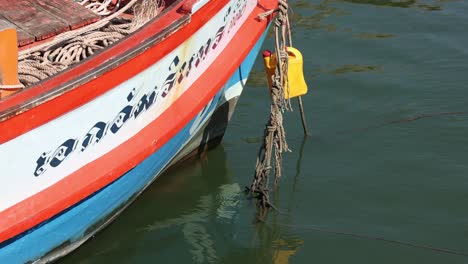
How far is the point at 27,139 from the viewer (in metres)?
3.64

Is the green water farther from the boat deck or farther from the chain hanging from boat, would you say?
the boat deck

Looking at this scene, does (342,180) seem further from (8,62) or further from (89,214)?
(8,62)

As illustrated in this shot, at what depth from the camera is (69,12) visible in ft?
16.0

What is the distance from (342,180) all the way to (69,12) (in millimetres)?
1772

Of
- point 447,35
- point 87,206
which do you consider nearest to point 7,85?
point 87,206

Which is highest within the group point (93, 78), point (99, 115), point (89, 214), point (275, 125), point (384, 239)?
point (93, 78)

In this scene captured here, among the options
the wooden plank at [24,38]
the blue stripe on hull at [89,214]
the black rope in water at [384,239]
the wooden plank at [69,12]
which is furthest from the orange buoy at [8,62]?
the black rope in water at [384,239]

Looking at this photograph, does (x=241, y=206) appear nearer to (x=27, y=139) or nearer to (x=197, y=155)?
(x=197, y=155)

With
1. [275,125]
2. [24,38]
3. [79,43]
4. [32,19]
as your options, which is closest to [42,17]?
[32,19]

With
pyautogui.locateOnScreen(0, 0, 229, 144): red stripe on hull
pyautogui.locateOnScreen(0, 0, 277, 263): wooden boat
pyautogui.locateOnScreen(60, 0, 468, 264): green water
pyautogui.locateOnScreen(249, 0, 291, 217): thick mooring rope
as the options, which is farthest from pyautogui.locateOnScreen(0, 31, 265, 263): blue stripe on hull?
pyautogui.locateOnScreen(0, 0, 229, 144): red stripe on hull

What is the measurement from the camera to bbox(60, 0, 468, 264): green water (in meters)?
4.57

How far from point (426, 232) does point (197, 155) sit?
147 centimetres

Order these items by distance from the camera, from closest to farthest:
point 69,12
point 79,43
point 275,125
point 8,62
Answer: point 8,62
point 79,43
point 275,125
point 69,12

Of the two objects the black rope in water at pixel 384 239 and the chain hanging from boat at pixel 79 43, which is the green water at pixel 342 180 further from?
the chain hanging from boat at pixel 79 43
